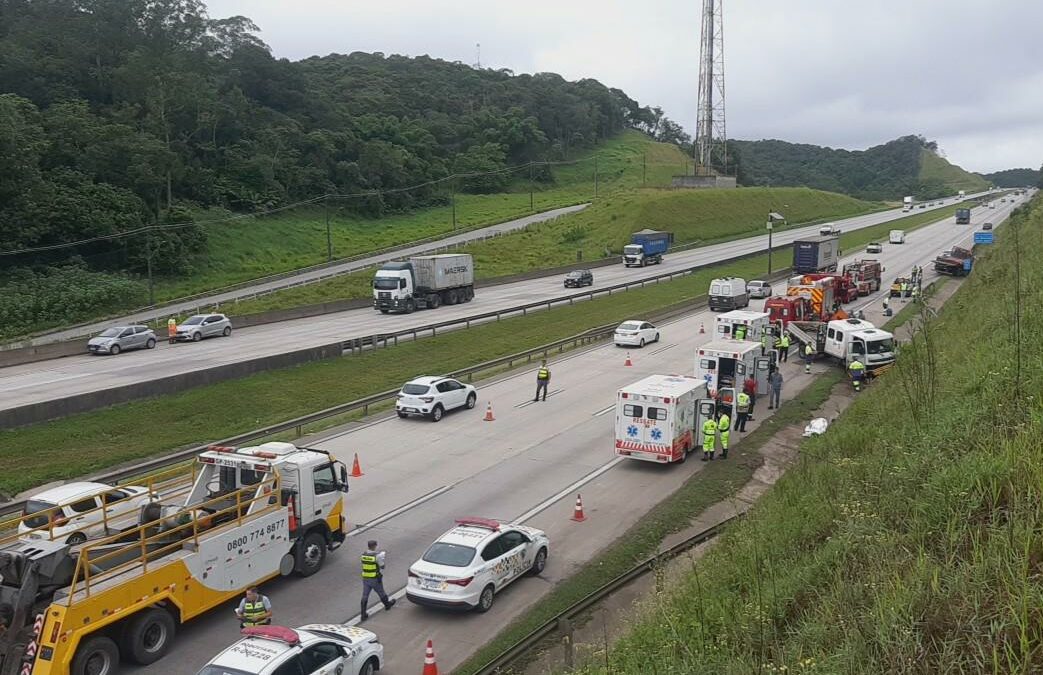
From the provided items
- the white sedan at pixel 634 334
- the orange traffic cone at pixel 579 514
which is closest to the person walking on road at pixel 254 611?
the orange traffic cone at pixel 579 514

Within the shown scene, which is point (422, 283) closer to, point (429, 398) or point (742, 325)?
point (429, 398)

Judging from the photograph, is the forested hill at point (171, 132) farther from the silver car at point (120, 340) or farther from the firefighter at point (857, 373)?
the firefighter at point (857, 373)

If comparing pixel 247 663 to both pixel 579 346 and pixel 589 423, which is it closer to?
pixel 589 423

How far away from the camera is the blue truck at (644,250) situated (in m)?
78.2

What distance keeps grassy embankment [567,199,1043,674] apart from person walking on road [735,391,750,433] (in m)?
12.0

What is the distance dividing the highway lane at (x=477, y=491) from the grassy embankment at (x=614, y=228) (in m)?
32.9

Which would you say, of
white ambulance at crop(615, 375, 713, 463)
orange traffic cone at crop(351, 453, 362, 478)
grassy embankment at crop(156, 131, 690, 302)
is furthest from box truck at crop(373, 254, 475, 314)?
white ambulance at crop(615, 375, 713, 463)

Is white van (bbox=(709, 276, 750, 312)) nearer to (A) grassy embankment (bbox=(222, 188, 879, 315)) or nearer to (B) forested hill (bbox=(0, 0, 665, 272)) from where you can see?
(A) grassy embankment (bbox=(222, 188, 879, 315))

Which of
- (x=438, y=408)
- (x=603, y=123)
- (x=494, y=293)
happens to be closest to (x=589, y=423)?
(x=438, y=408)

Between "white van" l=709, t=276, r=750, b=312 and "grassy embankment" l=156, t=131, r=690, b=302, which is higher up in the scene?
"grassy embankment" l=156, t=131, r=690, b=302

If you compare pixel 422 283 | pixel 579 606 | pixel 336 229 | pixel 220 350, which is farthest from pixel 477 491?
pixel 336 229

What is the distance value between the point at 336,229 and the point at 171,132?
789 inches

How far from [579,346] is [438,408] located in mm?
15155

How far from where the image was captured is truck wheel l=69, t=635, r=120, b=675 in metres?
11.5
